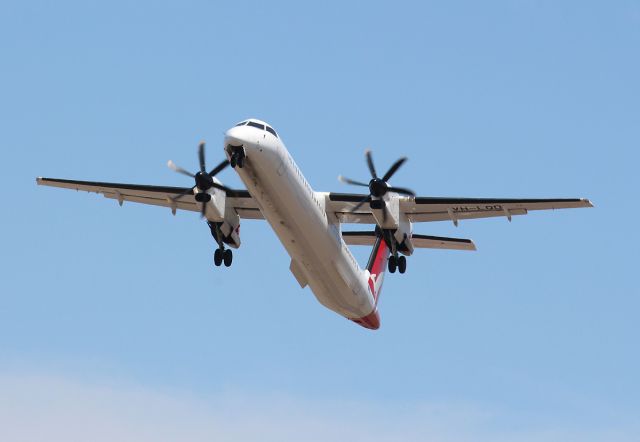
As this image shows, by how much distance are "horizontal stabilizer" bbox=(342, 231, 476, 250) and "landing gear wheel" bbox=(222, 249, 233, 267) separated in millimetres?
4607

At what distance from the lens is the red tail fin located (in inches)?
1444

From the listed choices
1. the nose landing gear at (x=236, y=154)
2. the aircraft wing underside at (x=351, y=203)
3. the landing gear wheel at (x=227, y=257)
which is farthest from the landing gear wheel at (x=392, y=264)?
the nose landing gear at (x=236, y=154)

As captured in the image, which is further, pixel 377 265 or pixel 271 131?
pixel 377 265

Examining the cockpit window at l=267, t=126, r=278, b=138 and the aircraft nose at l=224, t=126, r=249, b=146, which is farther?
the cockpit window at l=267, t=126, r=278, b=138

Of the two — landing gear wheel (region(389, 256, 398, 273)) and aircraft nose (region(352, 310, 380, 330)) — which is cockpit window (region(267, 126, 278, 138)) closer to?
landing gear wheel (region(389, 256, 398, 273))

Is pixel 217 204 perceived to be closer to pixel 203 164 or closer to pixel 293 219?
pixel 203 164

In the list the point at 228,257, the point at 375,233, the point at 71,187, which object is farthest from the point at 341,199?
the point at 71,187

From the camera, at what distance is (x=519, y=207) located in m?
32.6

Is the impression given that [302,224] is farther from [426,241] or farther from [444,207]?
[426,241]

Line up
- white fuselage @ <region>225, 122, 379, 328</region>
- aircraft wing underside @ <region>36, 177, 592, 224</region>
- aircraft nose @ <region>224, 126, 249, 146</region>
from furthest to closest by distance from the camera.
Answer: aircraft wing underside @ <region>36, 177, 592, 224</region> → white fuselage @ <region>225, 122, 379, 328</region> → aircraft nose @ <region>224, 126, 249, 146</region>

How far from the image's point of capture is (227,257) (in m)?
34.9

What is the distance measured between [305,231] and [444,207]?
5.47 meters

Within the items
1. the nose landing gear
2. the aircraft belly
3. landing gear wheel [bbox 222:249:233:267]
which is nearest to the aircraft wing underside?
landing gear wheel [bbox 222:249:233:267]

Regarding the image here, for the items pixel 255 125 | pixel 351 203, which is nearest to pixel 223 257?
pixel 351 203
